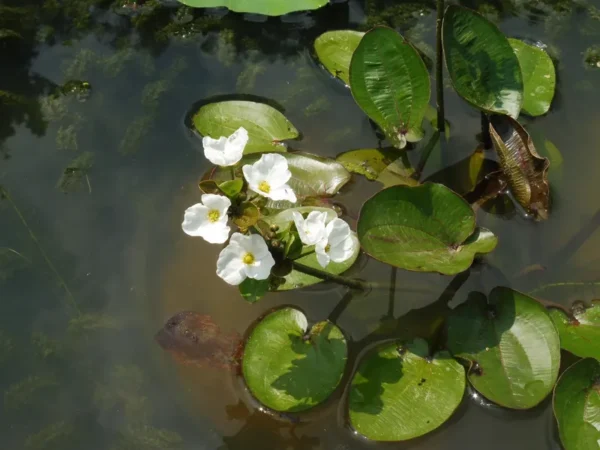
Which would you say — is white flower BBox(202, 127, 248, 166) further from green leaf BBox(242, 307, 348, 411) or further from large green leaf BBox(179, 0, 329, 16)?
large green leaf BBox(179, 0, 329, 16)

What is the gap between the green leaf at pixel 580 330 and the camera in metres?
1.55

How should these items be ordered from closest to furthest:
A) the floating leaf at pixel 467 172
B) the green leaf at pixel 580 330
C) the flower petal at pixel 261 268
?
the flower petal at pixel 261 268
the green leaf at pixel 580 330
the floating leaf at pixel 467 172

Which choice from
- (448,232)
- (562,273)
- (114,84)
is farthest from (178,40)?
(562,273)

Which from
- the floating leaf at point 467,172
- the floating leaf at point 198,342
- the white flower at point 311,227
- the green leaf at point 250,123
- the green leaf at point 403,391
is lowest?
the floating leaf at point 198,342

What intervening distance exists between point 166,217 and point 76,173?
0.34 meters

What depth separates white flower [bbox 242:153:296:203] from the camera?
3.96 feet

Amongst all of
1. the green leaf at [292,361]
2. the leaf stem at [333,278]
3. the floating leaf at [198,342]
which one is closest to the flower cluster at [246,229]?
the leaf stem at [333,278]

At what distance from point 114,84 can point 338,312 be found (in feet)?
Result: 3.76

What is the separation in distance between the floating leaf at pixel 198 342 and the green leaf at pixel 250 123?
559 mm

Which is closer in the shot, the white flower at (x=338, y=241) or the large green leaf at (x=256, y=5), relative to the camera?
the white flower at (x=338, y=241)

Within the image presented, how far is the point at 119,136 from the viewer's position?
1.99 m

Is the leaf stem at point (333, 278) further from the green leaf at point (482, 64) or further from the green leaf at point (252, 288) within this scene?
the green leaf at point (482, 64)

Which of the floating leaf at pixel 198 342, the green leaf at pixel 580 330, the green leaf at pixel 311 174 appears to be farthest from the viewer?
the green leaf at pixel 311 174

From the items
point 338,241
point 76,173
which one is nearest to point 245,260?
point 338,241
